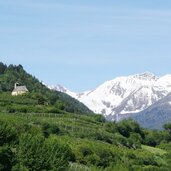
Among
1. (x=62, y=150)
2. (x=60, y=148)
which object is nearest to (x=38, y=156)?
(x=60, y=148)

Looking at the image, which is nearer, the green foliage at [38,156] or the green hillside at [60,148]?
the green foliage at [38,156]

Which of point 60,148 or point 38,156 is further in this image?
point 60,148

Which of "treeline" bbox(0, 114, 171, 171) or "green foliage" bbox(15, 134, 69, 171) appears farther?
"treeline" bbox(0, 114, 171, 171)

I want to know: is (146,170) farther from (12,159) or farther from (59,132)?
(12,159)

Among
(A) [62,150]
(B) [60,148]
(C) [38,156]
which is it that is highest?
(B) [60,148]

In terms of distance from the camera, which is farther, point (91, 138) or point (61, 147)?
point (91, 138)

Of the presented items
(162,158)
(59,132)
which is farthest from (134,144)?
(59,132)

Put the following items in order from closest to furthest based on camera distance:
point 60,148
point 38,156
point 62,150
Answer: point 38,156 < point 60,148 < point 62,150

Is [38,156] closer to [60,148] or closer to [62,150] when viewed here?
[60,148]

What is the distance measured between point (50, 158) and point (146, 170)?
4545 cm

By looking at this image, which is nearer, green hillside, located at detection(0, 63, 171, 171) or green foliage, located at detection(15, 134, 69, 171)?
green foliage, located at detection(15, 134, 69, 171)

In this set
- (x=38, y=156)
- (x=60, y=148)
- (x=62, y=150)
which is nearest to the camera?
(x=38, y=156)

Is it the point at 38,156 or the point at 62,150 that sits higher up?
the point at 62,150

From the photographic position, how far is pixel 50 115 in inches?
7795
